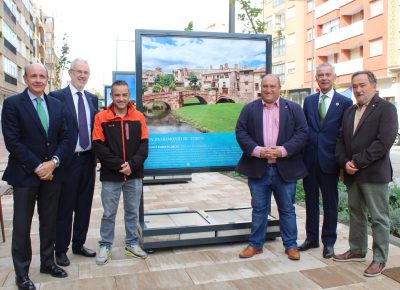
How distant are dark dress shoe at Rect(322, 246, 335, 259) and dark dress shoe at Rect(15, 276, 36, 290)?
307 cm

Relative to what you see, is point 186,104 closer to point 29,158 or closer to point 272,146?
point 272,146

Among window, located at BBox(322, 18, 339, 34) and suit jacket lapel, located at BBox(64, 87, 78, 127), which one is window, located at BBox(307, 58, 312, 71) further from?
suit jacket lapel, located at BBox(64, 87, 78, 127)

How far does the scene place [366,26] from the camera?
32.4 meters

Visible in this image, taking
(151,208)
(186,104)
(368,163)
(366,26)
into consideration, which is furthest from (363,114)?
(366,26)

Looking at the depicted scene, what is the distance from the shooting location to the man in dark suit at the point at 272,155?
4809 mm

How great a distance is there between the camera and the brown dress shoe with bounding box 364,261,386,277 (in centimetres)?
432

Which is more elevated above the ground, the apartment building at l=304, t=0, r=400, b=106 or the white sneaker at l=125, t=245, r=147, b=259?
the apartment building at l=304, t=0, r=400, b=106

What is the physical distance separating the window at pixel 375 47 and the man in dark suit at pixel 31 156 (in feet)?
101

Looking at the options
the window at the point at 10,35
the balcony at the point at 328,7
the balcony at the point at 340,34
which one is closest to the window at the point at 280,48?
the balcony at the point at 340,34

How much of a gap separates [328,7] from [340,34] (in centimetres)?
309

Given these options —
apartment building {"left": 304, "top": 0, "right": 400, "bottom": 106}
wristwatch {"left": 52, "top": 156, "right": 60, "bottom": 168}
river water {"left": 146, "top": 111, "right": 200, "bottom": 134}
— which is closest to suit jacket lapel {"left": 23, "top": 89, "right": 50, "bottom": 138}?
wristwatch {"left": 52, "top": 156, "right": 60, "bottom": 168}

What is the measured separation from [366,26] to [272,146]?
31166 mm

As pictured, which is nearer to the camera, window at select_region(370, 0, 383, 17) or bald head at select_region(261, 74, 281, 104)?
bald head at select_region(261, 74, 281, 104)

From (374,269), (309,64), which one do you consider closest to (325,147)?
(374,269)
